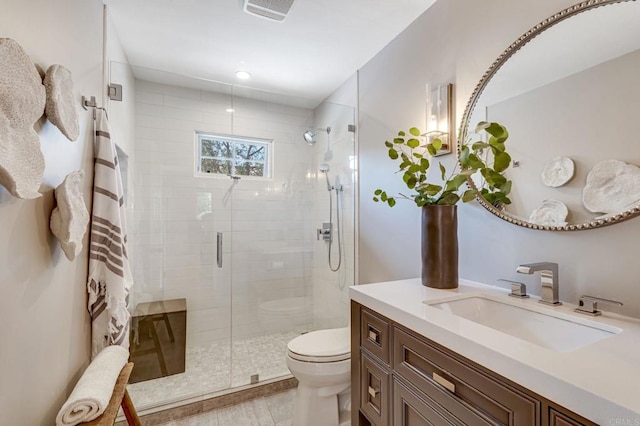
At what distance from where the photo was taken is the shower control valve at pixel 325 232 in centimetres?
287

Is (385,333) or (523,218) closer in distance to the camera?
(385,333)

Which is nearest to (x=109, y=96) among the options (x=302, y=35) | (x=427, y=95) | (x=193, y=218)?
(x=193, y=218)

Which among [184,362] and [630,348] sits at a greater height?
[630,348]

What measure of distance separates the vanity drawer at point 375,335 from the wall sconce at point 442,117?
3.28ft

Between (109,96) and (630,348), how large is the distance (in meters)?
2.75

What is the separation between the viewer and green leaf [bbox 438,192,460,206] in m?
1.36

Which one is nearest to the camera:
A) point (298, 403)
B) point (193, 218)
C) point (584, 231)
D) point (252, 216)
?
point (584, 231)

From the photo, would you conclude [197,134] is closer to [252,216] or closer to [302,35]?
[252,216]

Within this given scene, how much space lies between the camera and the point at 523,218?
4.03ft

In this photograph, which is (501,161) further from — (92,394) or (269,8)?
(92,394)

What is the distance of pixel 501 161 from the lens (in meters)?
1.27

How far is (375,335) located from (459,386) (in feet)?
1.36

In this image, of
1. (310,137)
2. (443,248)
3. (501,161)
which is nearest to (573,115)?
(501,161)

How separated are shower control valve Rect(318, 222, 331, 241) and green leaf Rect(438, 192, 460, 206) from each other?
1586mm
